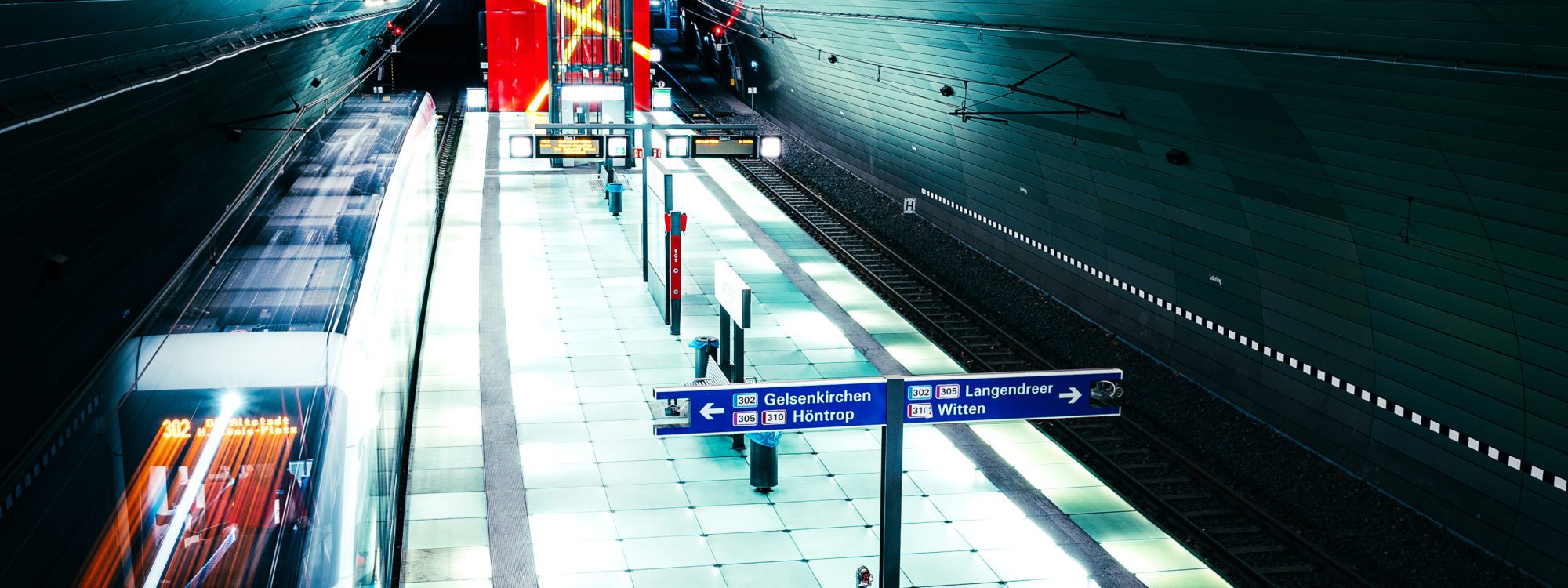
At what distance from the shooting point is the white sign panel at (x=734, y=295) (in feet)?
46.8

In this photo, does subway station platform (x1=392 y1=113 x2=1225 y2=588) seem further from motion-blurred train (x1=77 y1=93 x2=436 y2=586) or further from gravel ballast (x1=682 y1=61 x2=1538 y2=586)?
motion-blurred train (x1=77 y1=93 x2=436 y2=586)

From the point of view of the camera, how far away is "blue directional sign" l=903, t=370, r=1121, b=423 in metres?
8.48

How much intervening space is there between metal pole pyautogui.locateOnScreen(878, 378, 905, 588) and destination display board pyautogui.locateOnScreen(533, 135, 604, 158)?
14.8 meters

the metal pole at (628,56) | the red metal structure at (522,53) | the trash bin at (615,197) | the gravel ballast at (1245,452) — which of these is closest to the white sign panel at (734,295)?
the gravel ballast at (1245,452)

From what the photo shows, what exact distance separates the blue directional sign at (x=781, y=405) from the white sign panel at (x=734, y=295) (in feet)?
18.2

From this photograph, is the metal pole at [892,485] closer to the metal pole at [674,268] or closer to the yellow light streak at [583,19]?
the metal pole at [674,268]

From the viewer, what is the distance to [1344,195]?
39.0ft

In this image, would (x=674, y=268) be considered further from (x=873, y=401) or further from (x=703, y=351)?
(x=873, y=401)

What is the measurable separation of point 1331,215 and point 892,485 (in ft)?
20.2

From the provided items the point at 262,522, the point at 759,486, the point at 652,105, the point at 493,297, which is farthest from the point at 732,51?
the point at 262,522

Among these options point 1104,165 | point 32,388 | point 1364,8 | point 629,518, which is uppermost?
point 1364,8

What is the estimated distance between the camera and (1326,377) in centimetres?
1352

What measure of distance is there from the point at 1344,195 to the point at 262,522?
1015cm

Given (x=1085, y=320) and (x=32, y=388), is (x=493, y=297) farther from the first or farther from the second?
(x=32, y=388)
